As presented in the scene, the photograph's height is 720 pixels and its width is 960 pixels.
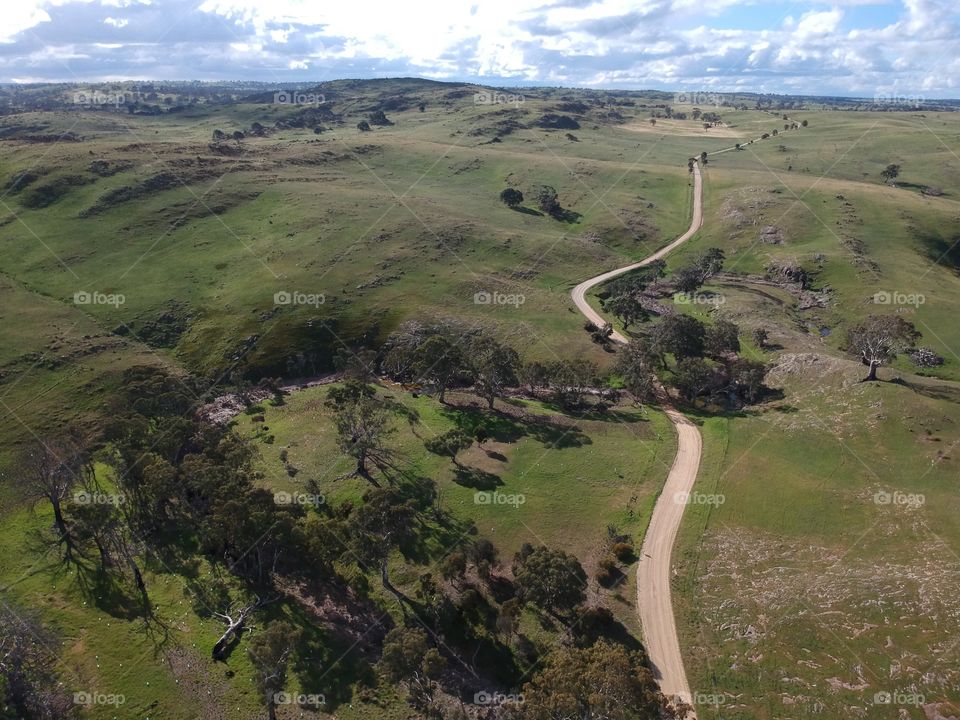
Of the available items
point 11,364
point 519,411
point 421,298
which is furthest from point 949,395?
point 11,364

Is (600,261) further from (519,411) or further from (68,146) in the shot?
(68,146)
